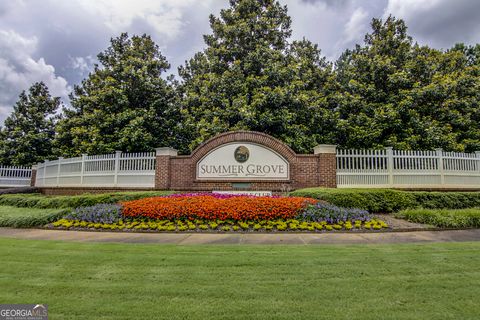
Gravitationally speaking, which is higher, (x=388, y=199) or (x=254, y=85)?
(x=254, y=85)

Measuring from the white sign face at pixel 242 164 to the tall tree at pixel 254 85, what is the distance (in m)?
2.91

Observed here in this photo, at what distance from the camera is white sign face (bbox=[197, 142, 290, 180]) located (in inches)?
454

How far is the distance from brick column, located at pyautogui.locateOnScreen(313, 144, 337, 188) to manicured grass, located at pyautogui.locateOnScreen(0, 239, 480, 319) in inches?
249

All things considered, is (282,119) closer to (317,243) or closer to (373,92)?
(373,92)

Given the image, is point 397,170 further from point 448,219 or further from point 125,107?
point 125,107

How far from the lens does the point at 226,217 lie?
23.7 feet

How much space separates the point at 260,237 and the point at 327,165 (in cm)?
624

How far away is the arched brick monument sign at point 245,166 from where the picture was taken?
448 inches

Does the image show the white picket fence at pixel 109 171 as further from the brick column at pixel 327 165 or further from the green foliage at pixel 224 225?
the brick column at pixel 327 165

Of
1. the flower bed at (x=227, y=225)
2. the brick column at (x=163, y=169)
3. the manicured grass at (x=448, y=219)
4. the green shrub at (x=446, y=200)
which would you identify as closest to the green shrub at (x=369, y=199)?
the green shrub at (x=446, y=200)

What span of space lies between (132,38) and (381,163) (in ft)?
53.8

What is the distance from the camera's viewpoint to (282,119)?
14625 millimetres

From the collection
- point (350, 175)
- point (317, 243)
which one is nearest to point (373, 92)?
point (350, 175)

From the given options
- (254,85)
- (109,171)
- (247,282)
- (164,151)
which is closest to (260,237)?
(247,282)
